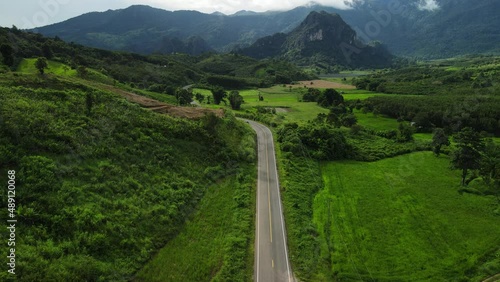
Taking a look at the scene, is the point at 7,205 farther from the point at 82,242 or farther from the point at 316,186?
the point at 316,186

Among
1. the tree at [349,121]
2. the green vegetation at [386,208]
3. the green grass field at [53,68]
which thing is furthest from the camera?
Answer: the tree at [349,121]

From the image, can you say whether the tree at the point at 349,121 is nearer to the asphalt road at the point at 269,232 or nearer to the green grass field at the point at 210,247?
the asphalt road at the point at 269,232

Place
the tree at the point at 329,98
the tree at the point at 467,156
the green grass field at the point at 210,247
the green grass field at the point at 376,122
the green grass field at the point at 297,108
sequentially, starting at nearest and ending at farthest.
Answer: the green grass field at the point at 210,247 < the tree at the point at 467,156 < the green grass field at the point at 376,122 < the green grass field at the point at 297,108 < the tree at the point at 329,98

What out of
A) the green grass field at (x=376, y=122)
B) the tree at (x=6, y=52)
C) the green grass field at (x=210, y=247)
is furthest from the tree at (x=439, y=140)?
the tree at (x=6, y=52)

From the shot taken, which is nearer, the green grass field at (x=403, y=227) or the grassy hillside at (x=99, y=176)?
the grassy hillside at (x=99, y=176)

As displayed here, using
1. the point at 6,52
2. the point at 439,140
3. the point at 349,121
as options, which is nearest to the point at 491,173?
the point at 439,140

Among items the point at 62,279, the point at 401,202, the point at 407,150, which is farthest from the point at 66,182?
the point at 407,150

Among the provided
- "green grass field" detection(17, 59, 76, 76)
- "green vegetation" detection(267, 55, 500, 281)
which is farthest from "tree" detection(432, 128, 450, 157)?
"green grass field" detection(17, 59, 76, 76)
